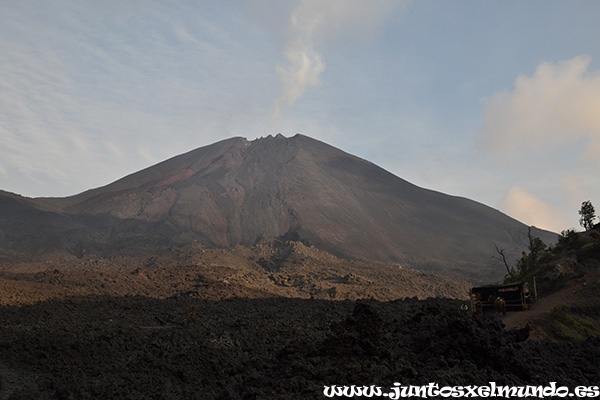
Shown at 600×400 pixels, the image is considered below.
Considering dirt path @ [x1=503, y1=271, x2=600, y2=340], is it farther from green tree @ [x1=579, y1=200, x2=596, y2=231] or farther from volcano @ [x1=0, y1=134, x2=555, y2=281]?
volcano @ [x1=0, y1=134, x2=555, y2=281]

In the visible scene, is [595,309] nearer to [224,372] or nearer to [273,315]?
[273,315]

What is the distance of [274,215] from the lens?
9325 centimetres

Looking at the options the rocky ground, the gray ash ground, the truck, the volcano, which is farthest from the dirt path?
the volcano

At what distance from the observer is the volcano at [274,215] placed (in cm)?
7681

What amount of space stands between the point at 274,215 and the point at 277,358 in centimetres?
8151

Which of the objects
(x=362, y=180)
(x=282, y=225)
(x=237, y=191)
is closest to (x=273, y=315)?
(x=282, y=225)

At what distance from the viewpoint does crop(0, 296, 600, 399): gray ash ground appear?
9.48m

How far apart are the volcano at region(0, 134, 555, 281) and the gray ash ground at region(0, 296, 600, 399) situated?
2113 inches

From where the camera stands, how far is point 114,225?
8494 centimetres

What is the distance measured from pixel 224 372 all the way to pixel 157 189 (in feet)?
314

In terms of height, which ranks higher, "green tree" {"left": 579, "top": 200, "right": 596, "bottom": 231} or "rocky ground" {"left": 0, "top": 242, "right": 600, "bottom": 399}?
"green tree" {"left": 579, "top": 200, "right": 596, "bottom": 231}

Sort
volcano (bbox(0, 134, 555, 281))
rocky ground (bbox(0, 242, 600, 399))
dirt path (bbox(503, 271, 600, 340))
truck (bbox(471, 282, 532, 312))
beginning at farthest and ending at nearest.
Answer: volcano (bbox(0, 134, 555, 281)), truck (bbox(471, 282, 532, 312)), dirt path (bbox(503, 271, 600, 340)), rocky ground (bbox(0, 242, 600, 399))

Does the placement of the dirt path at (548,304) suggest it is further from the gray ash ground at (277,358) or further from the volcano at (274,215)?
the volcano at (274,215)

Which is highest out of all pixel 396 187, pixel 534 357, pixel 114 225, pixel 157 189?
pixel 396 187
